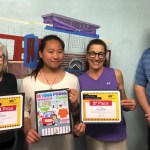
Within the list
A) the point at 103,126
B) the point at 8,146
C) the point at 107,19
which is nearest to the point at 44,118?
the point at 8,146

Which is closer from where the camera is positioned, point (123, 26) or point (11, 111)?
point (11, 111)

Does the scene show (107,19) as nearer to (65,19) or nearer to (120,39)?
(120,39)

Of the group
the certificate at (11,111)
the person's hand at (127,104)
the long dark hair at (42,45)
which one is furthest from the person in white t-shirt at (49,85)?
the person's hand at (127,104)

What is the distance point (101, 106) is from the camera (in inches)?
60.2

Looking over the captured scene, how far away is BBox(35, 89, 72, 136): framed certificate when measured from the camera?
1.42 metres

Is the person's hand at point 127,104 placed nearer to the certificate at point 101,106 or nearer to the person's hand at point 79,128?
the certificate at point 101,106

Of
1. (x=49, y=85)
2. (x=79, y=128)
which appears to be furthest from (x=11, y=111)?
(x=79, y=128)

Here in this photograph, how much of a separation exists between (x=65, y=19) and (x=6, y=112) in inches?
35.5

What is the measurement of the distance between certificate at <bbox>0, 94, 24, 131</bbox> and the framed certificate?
3.9 inches

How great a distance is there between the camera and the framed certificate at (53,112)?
55.7 inches

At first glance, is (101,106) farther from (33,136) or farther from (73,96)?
(33,136)

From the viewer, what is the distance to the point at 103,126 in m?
1.66

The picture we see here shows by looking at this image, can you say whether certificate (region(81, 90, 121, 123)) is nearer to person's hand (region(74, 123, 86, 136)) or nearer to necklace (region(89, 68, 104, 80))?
person's hand (region(74, 123, 86, 136))

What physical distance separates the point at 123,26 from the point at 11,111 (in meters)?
1.30
